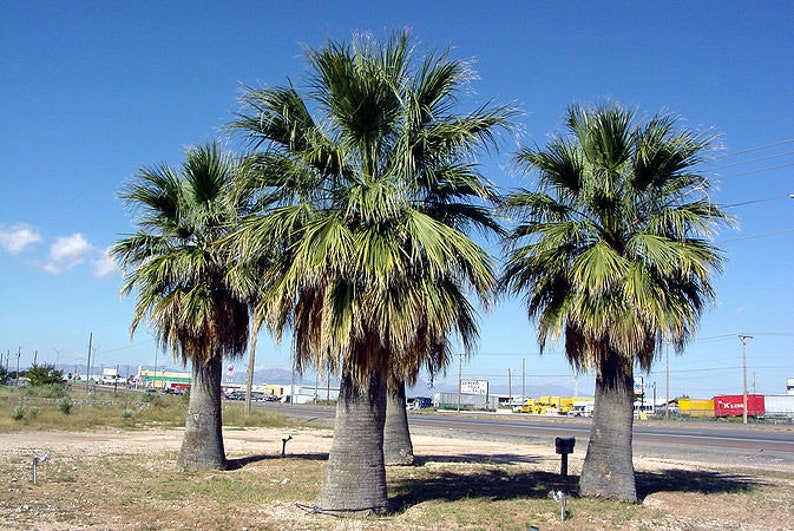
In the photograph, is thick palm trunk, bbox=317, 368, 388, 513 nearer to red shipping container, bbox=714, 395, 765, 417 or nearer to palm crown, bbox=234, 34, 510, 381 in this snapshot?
palm crown, bbox=234, 34, 510, 381

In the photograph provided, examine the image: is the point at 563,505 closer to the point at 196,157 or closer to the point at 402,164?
the point at 402,164

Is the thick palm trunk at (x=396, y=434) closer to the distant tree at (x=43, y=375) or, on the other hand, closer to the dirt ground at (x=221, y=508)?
the dirt ground at (x=221, y=508)

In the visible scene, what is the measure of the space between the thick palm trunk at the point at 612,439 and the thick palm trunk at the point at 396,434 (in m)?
6.13

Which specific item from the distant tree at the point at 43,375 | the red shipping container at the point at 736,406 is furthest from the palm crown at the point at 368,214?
the red shipping container at the point at 736,406

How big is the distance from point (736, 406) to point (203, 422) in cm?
8320

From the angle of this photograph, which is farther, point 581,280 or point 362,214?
point 581,280

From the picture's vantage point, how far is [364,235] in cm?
991

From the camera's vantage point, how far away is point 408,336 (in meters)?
9.44

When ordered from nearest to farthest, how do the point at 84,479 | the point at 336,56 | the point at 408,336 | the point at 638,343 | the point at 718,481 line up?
the point at 408,336, the point at 336,56, the point at 638,343, the point at 84,479, the point at 718,481

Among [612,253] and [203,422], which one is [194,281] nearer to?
[203,422]

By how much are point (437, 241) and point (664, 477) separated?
1027 centimetres

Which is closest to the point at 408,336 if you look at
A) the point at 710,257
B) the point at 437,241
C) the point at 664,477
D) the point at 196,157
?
the point at 437,241

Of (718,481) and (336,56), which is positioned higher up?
(336,56)

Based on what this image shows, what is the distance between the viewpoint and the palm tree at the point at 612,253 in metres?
11.4
